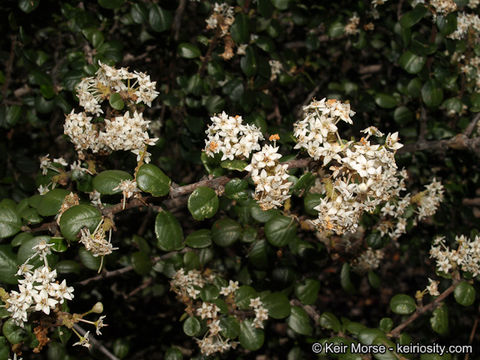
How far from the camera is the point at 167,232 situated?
191 centimetres

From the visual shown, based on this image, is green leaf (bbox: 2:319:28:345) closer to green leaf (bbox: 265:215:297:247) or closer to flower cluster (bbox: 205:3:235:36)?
green leaf (bbox: 265:215:297:247)

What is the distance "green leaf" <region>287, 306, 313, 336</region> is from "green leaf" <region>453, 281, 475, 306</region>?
0.77m

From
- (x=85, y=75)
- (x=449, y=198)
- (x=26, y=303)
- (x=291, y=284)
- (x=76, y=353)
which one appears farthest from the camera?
(x=449, y=198)

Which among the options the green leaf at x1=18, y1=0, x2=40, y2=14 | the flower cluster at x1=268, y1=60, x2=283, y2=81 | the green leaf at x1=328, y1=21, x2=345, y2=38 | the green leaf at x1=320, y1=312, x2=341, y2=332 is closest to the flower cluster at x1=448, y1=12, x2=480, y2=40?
the green leaf at x1=328, y1=21, x2=345, y2=38

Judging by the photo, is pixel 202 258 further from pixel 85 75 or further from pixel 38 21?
pixel 38 21

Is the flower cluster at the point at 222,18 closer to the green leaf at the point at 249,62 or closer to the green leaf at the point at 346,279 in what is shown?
the green leaf at the point at 249,62

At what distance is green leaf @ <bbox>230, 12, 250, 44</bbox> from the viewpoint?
2547mm

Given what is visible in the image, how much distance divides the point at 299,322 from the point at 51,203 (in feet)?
4.69

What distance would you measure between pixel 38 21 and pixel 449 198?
2.98 m

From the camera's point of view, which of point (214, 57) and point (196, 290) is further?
point (214, 57)

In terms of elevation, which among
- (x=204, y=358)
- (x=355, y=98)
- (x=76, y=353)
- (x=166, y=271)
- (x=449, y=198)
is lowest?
(x=76, y=353)

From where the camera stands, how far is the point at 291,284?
2594 millimetres

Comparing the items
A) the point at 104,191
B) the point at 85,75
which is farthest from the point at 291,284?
the point at 85,75

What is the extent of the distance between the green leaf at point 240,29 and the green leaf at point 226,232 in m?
1.04
